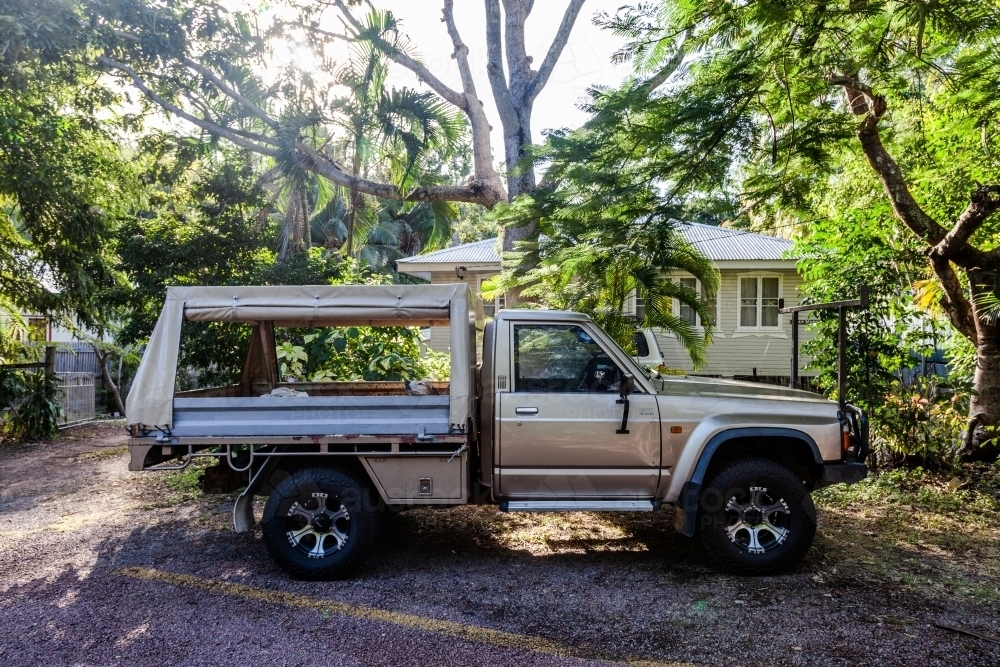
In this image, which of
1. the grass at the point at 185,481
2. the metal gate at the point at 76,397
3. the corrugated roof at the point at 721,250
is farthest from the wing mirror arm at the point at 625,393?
the metal gate at the point at 76,397

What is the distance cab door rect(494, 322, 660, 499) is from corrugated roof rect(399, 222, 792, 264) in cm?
968

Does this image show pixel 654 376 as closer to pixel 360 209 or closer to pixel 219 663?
pixel 219 663

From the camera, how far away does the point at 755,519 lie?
5.24 metres

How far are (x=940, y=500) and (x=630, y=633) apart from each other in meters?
4.99

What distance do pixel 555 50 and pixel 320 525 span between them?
33.6 feet

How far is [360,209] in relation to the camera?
13.7 metres

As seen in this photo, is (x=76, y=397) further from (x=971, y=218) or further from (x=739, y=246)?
(x=971, y=218)

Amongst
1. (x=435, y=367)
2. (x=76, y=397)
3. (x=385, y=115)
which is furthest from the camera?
(x=76, y=397)

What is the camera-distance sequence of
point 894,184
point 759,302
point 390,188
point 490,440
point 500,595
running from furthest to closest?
point 759,302
point 390,188
point 894,184
point 490,440
point 500,595

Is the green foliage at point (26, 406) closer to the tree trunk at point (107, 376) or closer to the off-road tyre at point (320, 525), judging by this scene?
the tree trunk at point (107, 376)

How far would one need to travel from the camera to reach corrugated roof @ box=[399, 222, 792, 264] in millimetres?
15414

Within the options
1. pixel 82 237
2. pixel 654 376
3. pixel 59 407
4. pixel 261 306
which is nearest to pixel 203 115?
pixel 82 237

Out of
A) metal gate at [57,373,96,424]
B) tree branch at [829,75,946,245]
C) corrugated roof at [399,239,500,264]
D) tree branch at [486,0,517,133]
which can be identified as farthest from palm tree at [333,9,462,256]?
metal gate at [57,373,96,424]

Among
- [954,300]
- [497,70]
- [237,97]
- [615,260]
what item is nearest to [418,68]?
[497,70]
